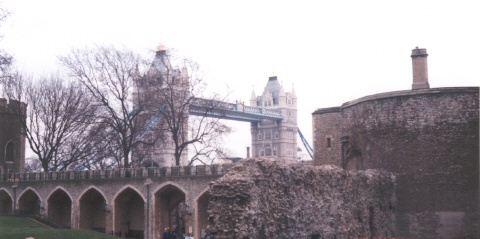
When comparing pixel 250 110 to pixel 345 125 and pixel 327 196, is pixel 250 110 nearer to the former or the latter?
pixel 345 125

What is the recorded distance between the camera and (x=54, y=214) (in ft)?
121

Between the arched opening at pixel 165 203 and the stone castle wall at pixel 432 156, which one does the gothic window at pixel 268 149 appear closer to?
the arched opening at pixel 165 203

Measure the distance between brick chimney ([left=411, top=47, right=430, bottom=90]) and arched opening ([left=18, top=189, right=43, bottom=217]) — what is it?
23595 millimetres

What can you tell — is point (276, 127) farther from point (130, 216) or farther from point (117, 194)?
point (117, 194)

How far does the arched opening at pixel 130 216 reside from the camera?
3384cm

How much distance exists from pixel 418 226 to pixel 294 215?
10.3 meters

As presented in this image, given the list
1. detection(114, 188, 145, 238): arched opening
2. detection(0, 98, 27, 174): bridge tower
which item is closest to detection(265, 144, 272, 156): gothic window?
detection(0, 98, 27, 174): bridge tower

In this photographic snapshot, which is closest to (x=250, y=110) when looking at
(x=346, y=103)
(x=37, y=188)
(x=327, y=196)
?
(x=37, y=188)

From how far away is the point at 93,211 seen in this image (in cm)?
3638

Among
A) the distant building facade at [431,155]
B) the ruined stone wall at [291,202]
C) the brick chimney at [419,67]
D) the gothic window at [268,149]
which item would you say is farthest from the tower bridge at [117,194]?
the gothic window at [268,149]

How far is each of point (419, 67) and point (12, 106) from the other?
86.4 ft

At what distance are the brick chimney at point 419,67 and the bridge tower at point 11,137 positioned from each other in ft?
81.9

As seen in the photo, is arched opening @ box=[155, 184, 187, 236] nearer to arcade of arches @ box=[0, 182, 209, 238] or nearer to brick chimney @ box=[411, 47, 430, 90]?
arcade of arches @ box=[0, 182, 209, 238]

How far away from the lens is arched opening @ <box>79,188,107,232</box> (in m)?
35.1
